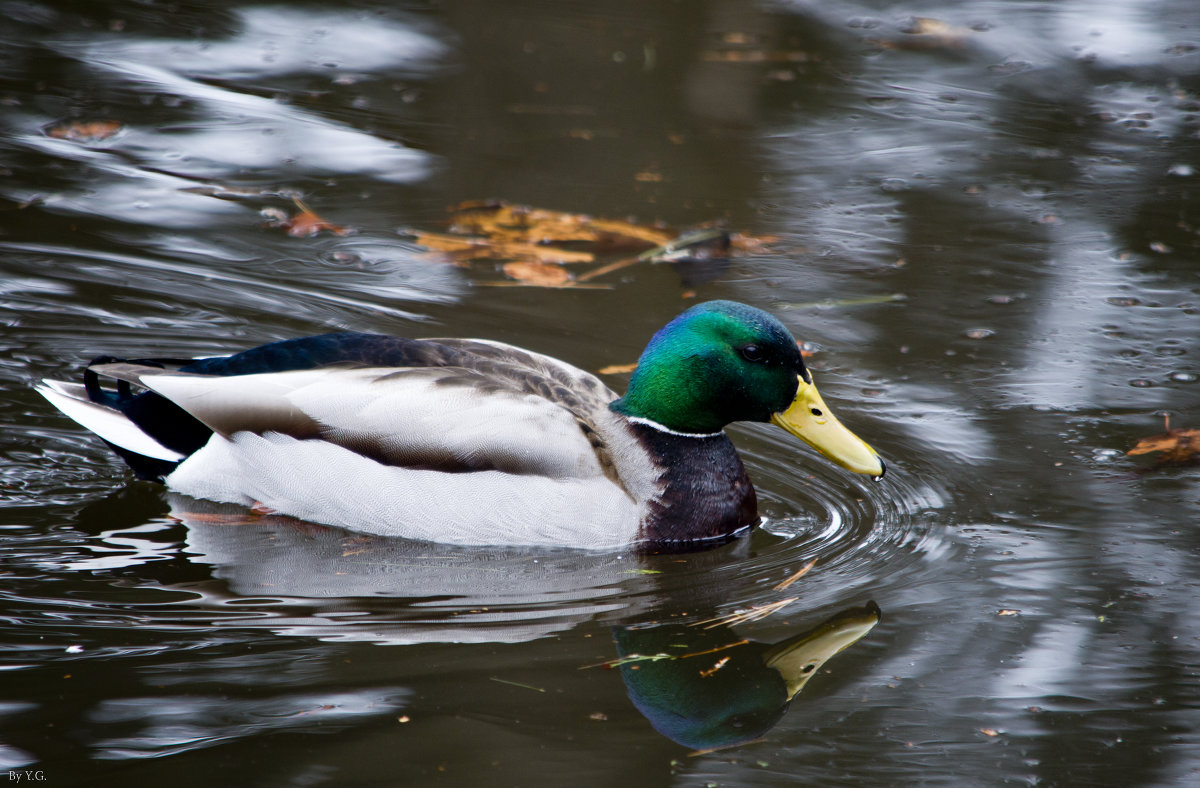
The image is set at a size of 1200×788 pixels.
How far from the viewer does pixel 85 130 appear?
8852 millimetres

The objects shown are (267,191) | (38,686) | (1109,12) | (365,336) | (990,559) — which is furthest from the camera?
(1109,12)

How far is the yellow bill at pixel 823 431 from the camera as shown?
5.10 meters

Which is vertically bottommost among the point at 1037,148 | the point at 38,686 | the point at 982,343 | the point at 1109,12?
the point at 38,686

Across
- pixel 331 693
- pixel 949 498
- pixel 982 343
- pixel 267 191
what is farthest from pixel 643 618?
pixel 267 191

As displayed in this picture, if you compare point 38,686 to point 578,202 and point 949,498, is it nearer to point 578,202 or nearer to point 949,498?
point 949,498

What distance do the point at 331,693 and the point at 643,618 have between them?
44.4 inches

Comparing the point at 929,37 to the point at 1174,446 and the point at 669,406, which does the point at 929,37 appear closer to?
the point at 1174,446

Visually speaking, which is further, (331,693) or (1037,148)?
(1037,148)

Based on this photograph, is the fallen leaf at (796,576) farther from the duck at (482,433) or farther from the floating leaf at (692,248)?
the floating leaf at (692,248)

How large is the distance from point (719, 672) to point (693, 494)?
1.06 meters

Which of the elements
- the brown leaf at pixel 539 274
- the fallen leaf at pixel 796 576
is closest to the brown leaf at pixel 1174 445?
the fallen leaf at pixel 796 576

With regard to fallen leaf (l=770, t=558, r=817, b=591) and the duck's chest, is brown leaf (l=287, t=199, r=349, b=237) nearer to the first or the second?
the duck's chest

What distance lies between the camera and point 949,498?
217 inches

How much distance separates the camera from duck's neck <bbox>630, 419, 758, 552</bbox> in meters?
5.20
